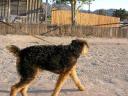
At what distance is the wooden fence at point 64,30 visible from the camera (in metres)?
24.7

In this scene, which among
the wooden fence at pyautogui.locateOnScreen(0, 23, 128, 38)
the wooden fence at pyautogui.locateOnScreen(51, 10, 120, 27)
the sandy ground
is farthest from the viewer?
the wooden fence at pyautogui.locateOnScreen(51, 10, 120, 27)

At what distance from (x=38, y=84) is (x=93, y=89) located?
1.24 metres

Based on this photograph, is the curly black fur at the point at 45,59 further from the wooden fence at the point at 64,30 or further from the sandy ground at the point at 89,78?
the wooden fence at the point at 64,30

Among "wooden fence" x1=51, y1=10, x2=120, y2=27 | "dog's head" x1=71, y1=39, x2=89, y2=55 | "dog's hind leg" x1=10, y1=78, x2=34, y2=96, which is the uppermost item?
"wooden fence" x1=51, y1=10, x2=120, y2=27

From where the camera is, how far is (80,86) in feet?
30.7

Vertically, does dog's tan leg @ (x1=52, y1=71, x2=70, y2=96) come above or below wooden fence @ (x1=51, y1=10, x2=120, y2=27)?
below

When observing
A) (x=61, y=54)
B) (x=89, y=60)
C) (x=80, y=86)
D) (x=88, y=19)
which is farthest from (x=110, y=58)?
(x=88, y=19)

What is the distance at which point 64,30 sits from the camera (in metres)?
26.0

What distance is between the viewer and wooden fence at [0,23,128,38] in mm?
24688

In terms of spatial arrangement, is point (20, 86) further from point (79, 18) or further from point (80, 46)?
point (79, 18)

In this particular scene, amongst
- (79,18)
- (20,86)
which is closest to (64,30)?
(79,18)

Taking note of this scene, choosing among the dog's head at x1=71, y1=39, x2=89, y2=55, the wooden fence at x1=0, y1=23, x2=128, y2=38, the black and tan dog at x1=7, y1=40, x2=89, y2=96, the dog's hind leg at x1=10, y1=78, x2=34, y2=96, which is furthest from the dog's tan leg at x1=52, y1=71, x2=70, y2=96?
the wooden fence at x1=0, y1=23, x2=128, y2=38

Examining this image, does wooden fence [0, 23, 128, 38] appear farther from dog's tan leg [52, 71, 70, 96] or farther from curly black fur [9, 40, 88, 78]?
curly black fur [9, 40, 88, 78]

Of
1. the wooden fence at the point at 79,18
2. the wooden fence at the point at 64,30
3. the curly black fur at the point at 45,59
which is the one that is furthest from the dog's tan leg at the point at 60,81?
the wooden fence at the point at 79,18
